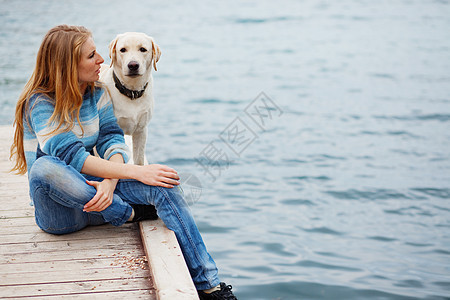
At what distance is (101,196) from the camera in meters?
3.05

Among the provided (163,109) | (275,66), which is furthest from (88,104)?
(275,66)

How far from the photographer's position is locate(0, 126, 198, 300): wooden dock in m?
2.68

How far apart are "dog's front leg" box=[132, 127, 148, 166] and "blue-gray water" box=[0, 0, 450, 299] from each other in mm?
1564

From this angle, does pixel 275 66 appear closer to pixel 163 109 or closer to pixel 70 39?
pixel 163 109

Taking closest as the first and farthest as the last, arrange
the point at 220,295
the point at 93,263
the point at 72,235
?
1. the point at 93,263
2. the point at 220,295
3. the point at 72,235

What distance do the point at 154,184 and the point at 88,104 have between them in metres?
0.58

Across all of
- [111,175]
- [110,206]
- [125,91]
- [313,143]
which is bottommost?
[313,143]

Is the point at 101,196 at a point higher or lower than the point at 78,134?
lower

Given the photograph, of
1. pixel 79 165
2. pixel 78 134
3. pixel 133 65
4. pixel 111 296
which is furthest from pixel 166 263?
pixel 133 65

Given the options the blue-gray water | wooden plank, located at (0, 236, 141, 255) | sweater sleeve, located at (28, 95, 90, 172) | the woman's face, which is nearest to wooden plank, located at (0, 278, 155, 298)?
wooden plank, located at (0, 236, 141, 255)

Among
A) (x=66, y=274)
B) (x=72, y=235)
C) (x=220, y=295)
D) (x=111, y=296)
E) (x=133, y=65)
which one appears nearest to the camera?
(x=111, y=296)

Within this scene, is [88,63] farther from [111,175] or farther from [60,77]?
[111,175]

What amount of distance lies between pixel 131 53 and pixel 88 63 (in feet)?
1.48

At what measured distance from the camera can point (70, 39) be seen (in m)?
3.06
